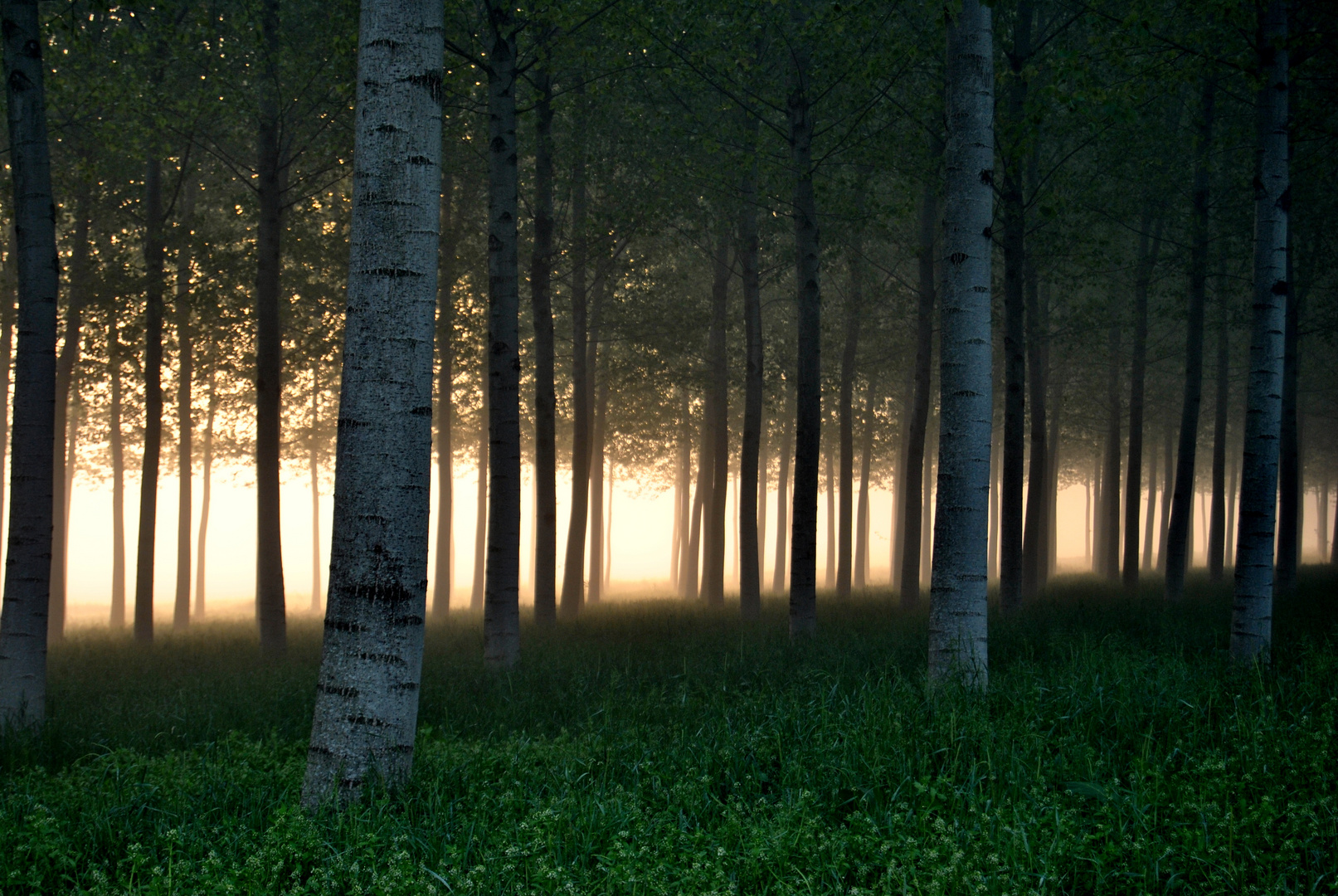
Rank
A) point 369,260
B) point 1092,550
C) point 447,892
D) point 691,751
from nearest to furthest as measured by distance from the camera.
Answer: point 447,892, point 369,260, point 691,751, point 1092,550

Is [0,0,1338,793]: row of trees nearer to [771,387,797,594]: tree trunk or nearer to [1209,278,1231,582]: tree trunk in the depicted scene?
[1209,278,1231,582]: tree trunk

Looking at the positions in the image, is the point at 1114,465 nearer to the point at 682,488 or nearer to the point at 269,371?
the point at 682,488

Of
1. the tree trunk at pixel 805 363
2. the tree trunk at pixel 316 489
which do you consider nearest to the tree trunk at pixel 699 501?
the tree trunk at pixel 805 363

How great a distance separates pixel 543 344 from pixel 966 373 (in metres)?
7.61

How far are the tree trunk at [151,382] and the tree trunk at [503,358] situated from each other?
20.1ft

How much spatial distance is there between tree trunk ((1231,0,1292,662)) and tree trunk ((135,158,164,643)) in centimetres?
1353

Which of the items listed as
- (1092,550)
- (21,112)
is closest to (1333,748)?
(21,112)

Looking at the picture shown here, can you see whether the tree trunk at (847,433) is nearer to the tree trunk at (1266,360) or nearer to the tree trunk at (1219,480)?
the tree trunk at (1219,480)

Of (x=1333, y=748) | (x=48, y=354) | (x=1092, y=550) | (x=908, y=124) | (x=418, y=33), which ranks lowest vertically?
(x=1092, y=550)

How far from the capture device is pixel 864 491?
1081 inches

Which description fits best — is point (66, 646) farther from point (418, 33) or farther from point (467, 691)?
point (418, 33)

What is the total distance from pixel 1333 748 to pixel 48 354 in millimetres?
9788

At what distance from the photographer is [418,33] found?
4684mm

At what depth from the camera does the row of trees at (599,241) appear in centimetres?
472
